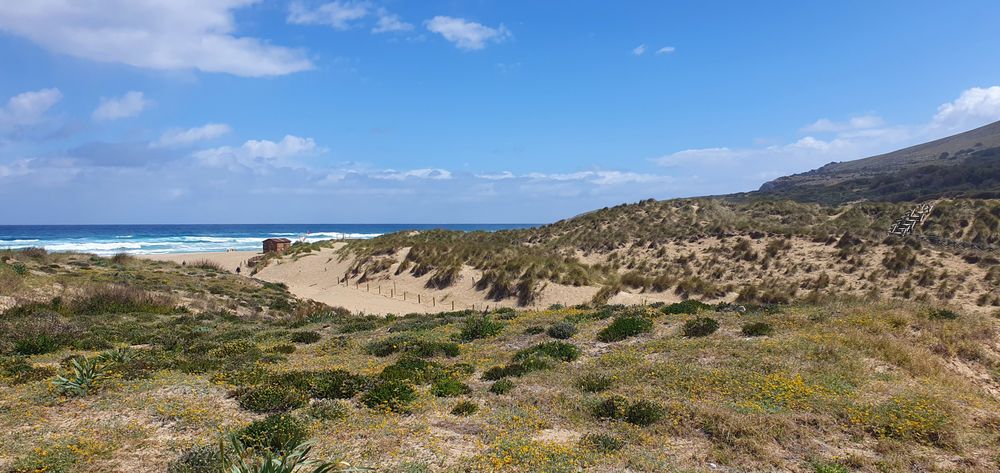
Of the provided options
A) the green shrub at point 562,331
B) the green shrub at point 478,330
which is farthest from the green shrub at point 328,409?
the green shrub at point 562,331

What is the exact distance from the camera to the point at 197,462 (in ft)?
21.9

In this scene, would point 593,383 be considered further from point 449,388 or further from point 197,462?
point 197,462

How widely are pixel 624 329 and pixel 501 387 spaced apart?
5.53 m

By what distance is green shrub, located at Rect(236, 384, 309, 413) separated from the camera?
9.05 m

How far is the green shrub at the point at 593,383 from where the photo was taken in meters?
10.3

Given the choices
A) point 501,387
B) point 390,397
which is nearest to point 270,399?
point 390,397

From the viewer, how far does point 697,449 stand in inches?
297

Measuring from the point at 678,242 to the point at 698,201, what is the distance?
14.2m

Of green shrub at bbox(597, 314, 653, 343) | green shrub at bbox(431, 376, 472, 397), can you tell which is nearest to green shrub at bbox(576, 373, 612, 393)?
green shrub at bbox(431, 376, 472, 397)

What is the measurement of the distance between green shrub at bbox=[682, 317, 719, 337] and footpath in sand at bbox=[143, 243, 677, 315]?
13837 millimetres

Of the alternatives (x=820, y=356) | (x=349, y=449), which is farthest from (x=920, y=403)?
(x=349, y=449)

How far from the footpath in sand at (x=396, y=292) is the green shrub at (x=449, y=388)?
61.6 ft

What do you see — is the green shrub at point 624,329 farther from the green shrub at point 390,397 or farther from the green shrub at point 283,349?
the green shrub at point 283,349

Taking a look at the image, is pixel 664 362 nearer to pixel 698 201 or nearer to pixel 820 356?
pixel 820 356
